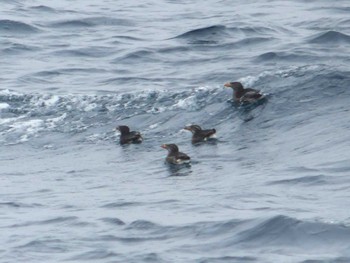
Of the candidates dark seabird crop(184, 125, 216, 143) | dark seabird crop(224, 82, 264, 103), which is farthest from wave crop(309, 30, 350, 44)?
dark seabird crop(184, 125, 216, 143)

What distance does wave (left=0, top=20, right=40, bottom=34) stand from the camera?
33500 millimetres

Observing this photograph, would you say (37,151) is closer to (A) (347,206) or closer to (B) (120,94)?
(B) (120,94)

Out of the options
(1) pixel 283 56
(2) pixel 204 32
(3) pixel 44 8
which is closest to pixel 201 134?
(1) pixel 283 56

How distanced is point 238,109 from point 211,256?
9807 mm

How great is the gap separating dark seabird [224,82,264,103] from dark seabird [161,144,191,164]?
2.90m

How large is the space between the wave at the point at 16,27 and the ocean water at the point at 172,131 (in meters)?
0.05

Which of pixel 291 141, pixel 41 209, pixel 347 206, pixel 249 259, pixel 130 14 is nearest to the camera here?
pixel 249 259

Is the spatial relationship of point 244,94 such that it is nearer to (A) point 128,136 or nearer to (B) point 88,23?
(A) point 128,136

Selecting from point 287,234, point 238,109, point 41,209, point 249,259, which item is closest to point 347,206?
point 287,234

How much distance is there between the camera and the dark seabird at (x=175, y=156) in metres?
21.1

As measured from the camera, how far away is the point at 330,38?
1173 inches

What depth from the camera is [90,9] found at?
36.4 m

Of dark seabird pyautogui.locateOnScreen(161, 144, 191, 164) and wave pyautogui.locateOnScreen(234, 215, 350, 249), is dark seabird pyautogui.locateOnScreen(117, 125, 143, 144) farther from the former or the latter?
wave pyautogui.locateOnScreen(234, 215, 350, 249)

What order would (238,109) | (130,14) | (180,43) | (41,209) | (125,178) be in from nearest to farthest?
(41,209)
(125,178)
(238,109)
(180,43)
(130,14)
